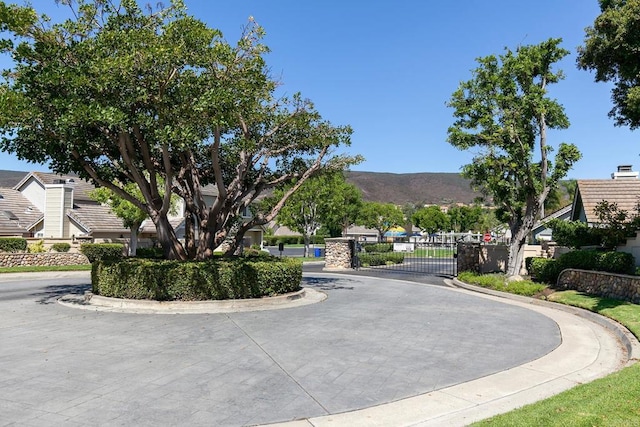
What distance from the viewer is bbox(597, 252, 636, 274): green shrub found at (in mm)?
14312

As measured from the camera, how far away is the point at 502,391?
6.47 m

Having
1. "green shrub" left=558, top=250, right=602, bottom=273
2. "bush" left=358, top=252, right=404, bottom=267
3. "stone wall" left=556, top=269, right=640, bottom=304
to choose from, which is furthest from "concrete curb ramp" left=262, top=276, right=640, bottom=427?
"bush" left=358, top=252, right=404, bottom=267

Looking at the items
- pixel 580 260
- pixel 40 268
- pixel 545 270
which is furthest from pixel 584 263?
pixel 40 268

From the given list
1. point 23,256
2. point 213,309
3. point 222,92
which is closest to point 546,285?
point 213,309

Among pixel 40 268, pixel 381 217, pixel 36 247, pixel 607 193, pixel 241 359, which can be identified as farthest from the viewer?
pixel 381 217

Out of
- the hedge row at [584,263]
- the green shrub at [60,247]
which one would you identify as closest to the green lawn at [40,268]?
the green shrub at [60,247]

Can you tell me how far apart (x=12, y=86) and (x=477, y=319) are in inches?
519

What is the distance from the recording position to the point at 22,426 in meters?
5.06

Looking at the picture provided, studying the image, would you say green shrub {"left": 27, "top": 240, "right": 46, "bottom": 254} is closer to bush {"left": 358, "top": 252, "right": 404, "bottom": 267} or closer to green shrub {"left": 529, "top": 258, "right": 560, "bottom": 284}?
bush {"left": 358, "top": 252, "right": 404, "bottom": 267}

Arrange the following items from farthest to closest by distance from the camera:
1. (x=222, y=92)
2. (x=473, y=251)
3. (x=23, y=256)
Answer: (x=23, y=256) → (x=473, y=251) → (x=222, y=92)

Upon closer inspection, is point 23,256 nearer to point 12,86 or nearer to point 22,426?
point 12,86

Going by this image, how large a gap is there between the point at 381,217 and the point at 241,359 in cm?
6475

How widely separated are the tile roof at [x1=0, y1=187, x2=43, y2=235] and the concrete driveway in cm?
2796

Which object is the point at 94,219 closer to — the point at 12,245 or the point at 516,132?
the point at 12,245
